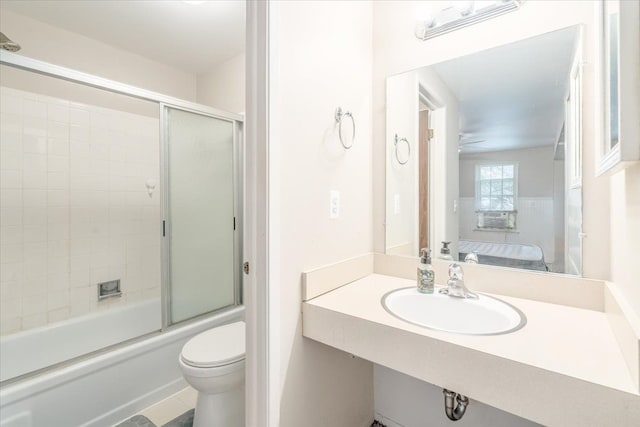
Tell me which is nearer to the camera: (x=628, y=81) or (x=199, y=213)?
(x=628, y=81)

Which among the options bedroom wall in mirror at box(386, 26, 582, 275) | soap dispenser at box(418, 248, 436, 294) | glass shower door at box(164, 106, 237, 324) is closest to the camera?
bedroom wall in mirror at box(386, 26, 582, 275)

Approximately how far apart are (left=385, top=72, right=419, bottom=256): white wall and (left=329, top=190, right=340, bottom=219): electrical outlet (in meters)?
0.37

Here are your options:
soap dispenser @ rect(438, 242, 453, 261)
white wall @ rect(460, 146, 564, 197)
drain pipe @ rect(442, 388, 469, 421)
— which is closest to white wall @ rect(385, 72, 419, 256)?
soap dispenser @ rect(438, 242, 453, 261)

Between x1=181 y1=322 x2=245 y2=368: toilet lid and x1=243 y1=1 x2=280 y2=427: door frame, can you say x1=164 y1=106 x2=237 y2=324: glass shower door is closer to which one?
x1=181 y1=322 x2=245 y2=368: toilet lid

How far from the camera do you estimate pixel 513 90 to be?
3.92ft

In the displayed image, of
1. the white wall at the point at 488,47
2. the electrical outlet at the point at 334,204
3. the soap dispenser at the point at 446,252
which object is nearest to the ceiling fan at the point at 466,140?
the white wall at the point at 488,47

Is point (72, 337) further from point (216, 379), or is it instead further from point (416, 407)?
point (416, 407)

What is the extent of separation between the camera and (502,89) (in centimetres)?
122

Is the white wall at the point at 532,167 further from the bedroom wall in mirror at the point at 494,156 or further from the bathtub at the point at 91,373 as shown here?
the bathtub at the point at 91,373

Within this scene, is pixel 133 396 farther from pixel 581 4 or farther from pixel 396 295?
pixel 581 4

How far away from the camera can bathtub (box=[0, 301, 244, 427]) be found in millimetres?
1326

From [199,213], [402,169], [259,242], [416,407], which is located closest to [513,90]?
[402,169]

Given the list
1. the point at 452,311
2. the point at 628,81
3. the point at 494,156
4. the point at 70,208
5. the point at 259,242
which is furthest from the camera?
the point at 70,208

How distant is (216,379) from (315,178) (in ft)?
3.44
